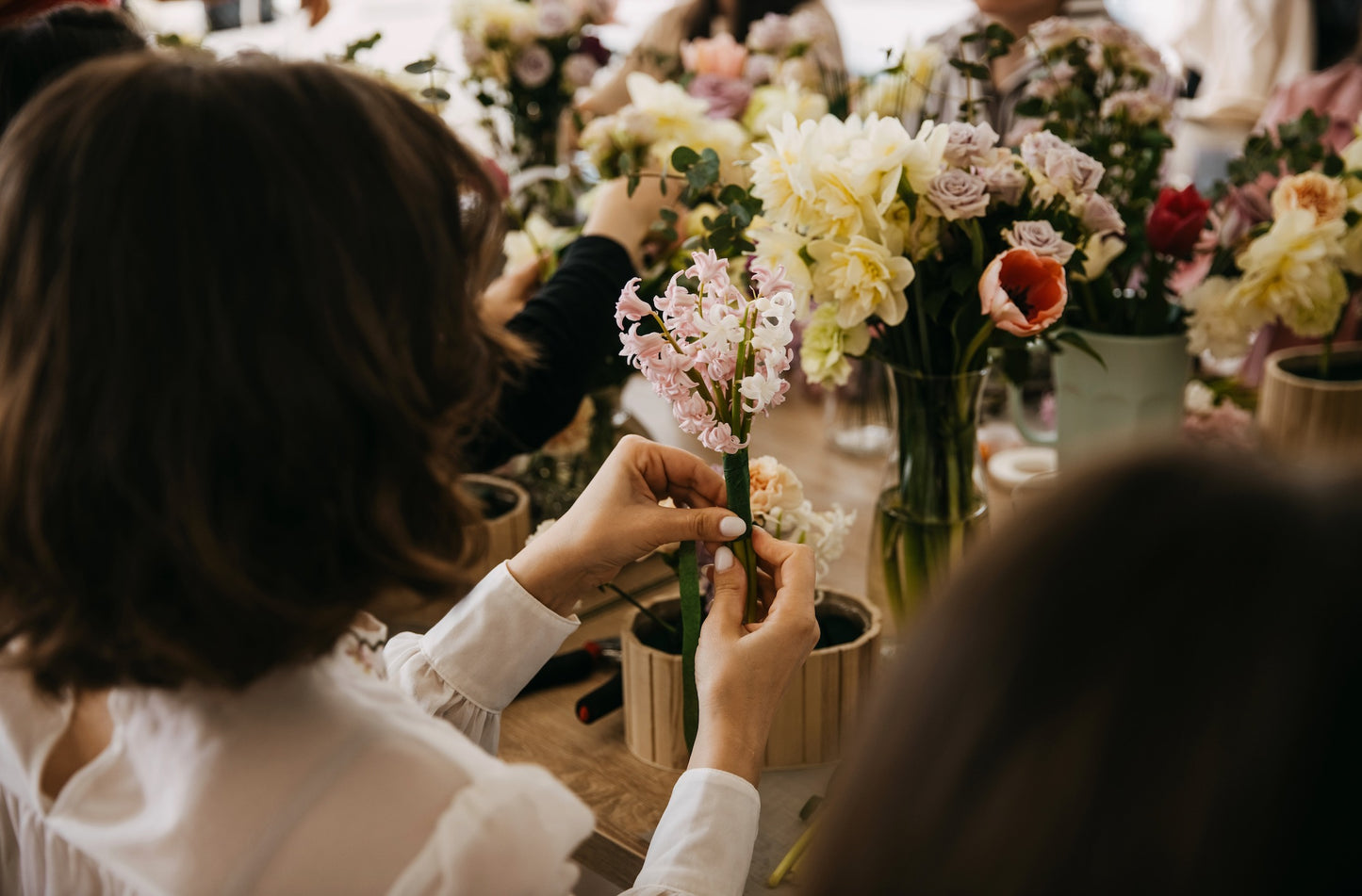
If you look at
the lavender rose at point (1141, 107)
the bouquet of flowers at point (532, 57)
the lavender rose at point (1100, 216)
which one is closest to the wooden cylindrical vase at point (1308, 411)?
the lavender rose at point (1141, 107)

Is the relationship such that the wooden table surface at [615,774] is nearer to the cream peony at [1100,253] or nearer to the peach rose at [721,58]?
the cream peony at [1100,253]

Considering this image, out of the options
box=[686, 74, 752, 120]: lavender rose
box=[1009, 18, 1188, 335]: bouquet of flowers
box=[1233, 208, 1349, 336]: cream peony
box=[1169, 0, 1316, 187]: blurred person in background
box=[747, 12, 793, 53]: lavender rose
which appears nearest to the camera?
box=[1233, 208, 1349, 336]: cream peony

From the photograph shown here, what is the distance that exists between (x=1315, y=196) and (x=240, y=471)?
4.01ft

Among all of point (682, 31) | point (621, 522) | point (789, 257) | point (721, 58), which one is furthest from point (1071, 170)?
point (682, 31)

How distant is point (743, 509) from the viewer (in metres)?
0.91

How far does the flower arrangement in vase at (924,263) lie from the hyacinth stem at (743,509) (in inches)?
7.9

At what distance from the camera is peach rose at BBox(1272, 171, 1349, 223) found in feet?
4.25

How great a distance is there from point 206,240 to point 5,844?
441mm

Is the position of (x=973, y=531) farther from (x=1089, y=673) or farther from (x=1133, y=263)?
(x=1089, y=673)

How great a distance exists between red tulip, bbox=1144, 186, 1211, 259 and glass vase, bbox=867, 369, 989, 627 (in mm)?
366

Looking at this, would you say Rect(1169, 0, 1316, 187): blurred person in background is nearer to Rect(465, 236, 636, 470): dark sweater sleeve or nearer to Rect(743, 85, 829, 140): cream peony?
Rect(743, 85, 829, 140): cream peony

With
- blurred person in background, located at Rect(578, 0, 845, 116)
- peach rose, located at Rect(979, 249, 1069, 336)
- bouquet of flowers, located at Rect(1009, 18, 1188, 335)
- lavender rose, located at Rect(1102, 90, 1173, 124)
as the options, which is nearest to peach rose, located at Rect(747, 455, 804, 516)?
peach rose, located at Rect(979, 249, 1069, 336)

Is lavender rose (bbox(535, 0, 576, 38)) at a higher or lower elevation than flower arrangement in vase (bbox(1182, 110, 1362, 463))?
higher

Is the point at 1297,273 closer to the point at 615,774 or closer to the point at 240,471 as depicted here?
the point at 615,774
